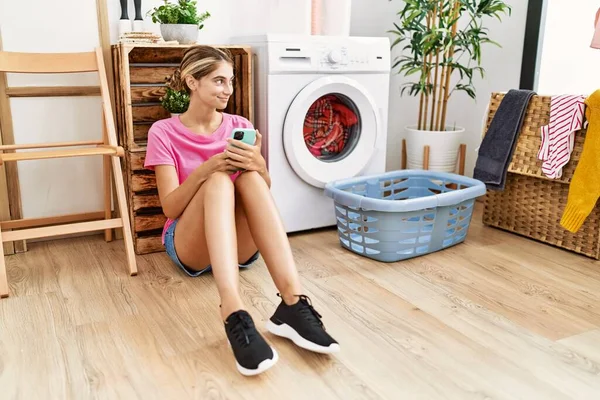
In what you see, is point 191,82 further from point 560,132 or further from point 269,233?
point 560,132

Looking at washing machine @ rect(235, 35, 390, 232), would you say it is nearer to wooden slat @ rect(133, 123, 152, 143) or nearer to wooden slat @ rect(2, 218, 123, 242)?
wooden slat @ rect(133, 123, 152, 143)

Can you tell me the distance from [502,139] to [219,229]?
143 centimetres

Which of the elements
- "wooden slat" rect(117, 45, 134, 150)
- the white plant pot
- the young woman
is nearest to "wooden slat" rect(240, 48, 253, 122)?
the young woman

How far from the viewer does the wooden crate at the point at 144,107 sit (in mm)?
2150

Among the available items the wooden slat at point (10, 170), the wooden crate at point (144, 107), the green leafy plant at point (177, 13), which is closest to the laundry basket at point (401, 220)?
the wooden crate at point (144, 107)

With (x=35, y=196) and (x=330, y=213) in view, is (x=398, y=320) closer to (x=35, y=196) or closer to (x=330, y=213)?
(x=330, y=213)

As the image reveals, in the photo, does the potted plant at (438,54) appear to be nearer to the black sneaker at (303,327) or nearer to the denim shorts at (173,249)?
the denim shorts at (173,249)

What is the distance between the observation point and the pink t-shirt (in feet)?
6.07

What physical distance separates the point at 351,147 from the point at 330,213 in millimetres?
309

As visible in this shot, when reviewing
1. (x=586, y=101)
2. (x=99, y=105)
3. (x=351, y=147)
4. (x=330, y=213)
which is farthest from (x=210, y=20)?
(x=586, y=101)

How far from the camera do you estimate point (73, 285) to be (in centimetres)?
194

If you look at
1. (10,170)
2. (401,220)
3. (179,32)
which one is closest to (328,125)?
(401,220)

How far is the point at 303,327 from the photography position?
1.47 meters

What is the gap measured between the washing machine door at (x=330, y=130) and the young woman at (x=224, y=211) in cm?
38
